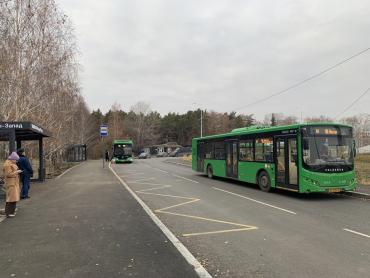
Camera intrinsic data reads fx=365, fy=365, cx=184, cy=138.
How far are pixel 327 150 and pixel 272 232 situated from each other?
6.45 meters

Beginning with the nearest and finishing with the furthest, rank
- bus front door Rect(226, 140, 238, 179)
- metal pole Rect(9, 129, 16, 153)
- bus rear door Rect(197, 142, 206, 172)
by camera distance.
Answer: metal pole Rect(9, 129, 16, 153) → bus front door Rect(226, 140, 238, 179) → bus rear door Rect(197, 142, 206, 172)

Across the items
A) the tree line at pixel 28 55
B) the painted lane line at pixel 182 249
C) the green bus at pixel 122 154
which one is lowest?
the painted lane line at pixel 182 249

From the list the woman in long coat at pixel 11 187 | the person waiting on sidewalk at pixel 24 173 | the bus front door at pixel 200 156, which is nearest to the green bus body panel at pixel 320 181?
the woman in long coat at pixel 11 187

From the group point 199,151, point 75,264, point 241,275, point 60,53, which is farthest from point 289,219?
point 60,53

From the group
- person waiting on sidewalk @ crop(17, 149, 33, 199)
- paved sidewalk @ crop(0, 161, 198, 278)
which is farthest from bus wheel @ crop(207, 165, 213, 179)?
paved sidewalk @ crop(0, 161, 198, 278)

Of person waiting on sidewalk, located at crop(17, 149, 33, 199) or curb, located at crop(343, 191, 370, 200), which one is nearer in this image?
curb, located at crop(343, 191, 370, 200)

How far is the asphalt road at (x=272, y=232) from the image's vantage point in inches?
222

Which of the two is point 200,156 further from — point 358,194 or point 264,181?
point 358,194

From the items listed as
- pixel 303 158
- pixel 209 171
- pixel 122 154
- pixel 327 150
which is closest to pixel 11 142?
pixel 303 158

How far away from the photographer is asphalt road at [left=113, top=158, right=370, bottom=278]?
5648 mm

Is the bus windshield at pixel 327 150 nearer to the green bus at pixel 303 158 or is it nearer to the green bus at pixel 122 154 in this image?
the green bus at pixel 303 158

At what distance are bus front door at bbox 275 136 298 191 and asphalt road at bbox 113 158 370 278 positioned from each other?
0.60 metres

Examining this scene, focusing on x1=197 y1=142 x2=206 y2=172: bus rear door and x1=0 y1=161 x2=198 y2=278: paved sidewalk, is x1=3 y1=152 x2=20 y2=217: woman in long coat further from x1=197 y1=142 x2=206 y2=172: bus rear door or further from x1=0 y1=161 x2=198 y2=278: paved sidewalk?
x1=197 y1=142 x2=206 y2=172: bus rear door

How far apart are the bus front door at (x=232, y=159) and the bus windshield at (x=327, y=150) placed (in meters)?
5.74
